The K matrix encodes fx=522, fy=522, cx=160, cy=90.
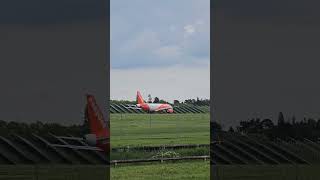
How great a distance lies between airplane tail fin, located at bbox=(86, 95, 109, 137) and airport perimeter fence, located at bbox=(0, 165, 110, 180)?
465 mm

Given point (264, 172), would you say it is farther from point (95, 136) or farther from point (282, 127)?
point (95, 136)

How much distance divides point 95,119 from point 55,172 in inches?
33.7

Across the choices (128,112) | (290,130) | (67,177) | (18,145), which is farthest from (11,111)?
(128,112)

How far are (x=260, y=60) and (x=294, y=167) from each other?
4.91ft

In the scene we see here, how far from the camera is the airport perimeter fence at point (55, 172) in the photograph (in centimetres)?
667

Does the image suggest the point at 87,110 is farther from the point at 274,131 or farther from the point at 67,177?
the point at 274,131

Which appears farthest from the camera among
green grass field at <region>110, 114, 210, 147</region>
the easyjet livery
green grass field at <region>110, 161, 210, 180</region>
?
green grass field at <region>110, 114, 210, 147</region>

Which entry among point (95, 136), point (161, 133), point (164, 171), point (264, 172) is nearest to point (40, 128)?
point (95, 136)

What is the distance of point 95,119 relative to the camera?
685cm

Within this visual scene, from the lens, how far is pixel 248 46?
21.9 ft

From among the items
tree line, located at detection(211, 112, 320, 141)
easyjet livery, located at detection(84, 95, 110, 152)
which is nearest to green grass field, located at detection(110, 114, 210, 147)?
tree line, located at detection(211, 112, 320, 141)

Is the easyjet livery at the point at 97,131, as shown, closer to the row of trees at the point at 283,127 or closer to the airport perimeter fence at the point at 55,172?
the airport perimeter fence at the point at 55,172

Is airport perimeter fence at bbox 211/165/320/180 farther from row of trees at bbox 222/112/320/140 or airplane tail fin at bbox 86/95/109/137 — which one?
airplane tail fin at bbox 86/95/109/137

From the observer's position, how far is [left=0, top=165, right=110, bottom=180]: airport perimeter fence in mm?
6668
